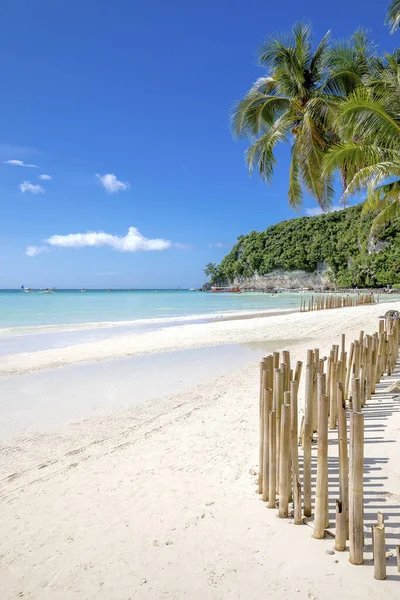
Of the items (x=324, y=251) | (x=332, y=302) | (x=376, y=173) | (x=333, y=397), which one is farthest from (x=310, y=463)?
(x=324, y=251)

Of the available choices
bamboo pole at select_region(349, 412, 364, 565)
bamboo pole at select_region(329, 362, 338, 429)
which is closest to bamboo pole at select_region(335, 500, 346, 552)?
bamboo pole at select_region(349, 412, 364, 565)

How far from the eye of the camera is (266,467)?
3449mm

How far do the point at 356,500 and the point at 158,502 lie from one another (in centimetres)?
177

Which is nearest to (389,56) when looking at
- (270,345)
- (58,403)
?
(270,345)

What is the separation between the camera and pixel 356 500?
A: 8.32 feet

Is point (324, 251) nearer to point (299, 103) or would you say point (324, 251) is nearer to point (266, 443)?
point (299, 103)

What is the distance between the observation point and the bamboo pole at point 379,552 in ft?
7.68

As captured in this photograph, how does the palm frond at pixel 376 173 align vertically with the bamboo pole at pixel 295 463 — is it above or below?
above

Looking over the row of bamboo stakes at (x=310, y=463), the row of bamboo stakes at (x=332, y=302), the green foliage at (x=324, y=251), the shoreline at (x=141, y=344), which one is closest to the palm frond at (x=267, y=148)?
the shoreline at (x=141, y=344)

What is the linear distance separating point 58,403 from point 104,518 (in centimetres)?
399

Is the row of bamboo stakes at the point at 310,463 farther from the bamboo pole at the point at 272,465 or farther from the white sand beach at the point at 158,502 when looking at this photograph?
the white sand beach at the point at 158,502

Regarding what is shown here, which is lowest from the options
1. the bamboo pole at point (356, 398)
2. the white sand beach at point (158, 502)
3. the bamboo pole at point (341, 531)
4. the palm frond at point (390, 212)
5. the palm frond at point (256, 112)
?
the white sand beach at point (158, 502)

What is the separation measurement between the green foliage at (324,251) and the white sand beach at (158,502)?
229 ft

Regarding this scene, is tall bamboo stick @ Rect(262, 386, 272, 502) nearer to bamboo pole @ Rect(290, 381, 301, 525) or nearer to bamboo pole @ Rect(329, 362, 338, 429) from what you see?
bamboo pole @ Rect(290, 381, 301, 525)
